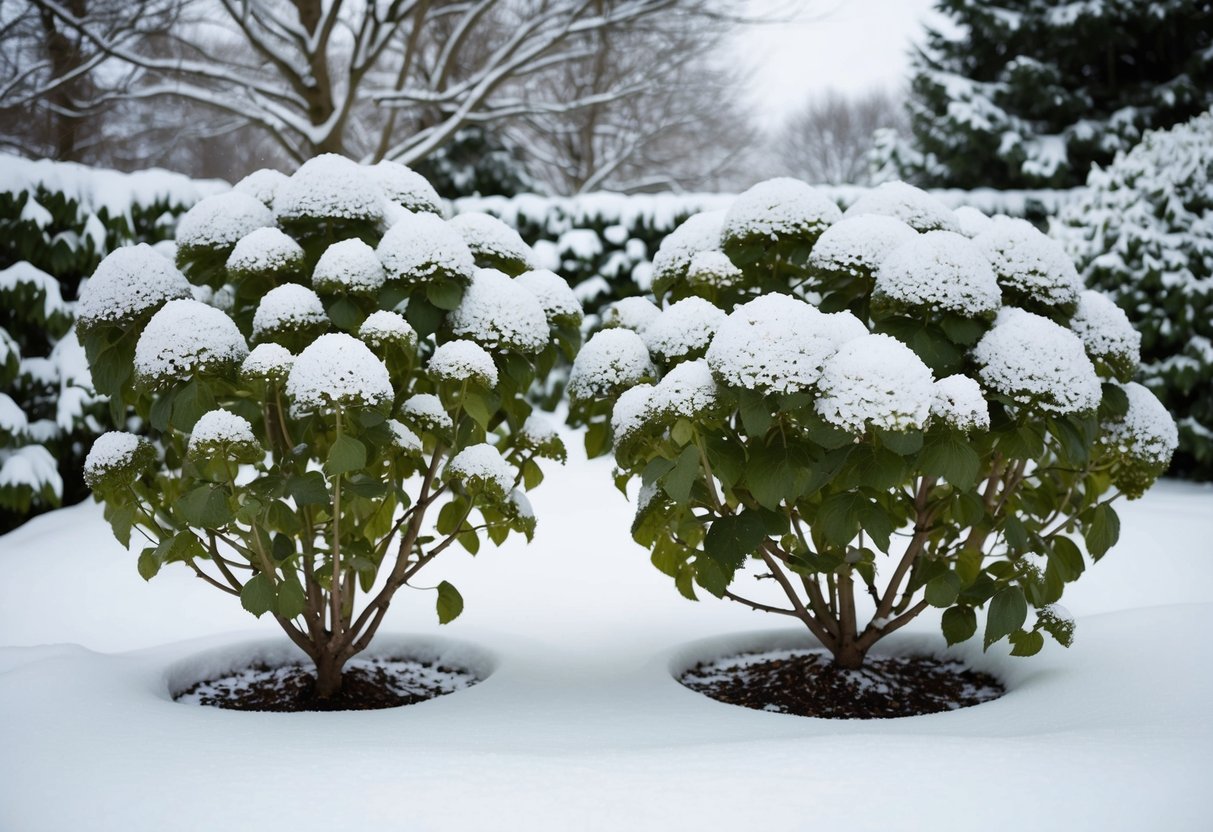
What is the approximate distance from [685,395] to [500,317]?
56 cm

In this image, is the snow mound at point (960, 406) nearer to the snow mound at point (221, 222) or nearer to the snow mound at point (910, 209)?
the snow mound at point (910, 209)

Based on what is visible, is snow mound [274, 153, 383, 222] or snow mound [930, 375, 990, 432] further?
snow mound [274, 153, 383, 222]

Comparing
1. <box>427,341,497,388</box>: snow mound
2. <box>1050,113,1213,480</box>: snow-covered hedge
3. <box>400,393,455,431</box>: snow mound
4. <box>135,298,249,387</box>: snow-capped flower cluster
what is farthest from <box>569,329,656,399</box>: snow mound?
<box>1050,113,1213,480</box>: snow-covered hedge

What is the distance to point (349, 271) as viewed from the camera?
7.93ft

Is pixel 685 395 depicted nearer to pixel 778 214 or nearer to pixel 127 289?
pixel 778 214

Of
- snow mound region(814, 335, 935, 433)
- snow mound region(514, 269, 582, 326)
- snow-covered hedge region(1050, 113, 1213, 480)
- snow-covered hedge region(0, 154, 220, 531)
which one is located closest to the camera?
snow mound region(814, 335, 935, 433)

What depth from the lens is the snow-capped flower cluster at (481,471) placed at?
248cm

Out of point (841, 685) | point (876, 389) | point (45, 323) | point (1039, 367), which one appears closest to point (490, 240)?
point (876, 389)

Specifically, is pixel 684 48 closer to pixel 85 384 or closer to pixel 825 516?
pixel 85 384

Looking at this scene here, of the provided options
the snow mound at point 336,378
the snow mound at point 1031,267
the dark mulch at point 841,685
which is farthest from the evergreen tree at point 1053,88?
the snow mound at point 336,378

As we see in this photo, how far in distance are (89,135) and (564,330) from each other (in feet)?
49.1

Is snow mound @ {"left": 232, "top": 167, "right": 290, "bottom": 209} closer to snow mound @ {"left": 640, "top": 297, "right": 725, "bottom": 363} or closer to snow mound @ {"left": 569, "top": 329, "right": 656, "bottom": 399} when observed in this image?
snow mound @ {"left": 569, "top": 329, "right": 656, "bottom": 399}

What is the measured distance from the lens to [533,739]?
7.14 ft

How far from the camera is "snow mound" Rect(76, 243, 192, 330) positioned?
8.07 feet
